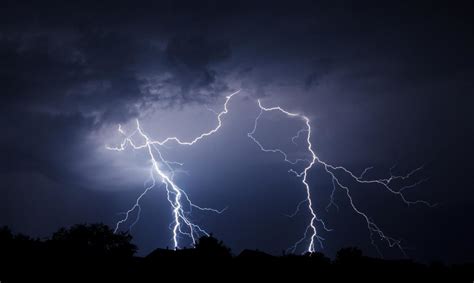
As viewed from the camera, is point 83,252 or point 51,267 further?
point 83,252

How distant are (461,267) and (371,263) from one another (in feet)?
15.0

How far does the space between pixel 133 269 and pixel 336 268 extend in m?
8.66

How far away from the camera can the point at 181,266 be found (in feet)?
60.1

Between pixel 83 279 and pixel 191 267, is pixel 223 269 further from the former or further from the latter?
pixel 83 279

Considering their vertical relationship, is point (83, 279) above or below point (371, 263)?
below

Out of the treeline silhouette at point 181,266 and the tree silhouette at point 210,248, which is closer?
the treeline silhouette at point 181,266

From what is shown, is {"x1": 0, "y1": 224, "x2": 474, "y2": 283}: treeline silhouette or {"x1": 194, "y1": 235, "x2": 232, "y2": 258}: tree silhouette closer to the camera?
{"x1": 0, "y1": 224, "x2": 474, "y2": 283}: treeline silhouette

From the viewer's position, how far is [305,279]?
18.2 m

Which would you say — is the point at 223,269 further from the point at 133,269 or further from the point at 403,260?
the point at 403,260

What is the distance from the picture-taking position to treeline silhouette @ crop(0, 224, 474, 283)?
1672 centimetres

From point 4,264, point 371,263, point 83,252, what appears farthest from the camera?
point 371,263

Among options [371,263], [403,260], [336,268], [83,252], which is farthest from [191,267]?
[403,260]

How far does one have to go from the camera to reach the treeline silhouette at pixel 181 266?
1672cm

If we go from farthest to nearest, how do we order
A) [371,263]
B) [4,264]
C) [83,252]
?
[371,263]
[83,252]
[4,264]
